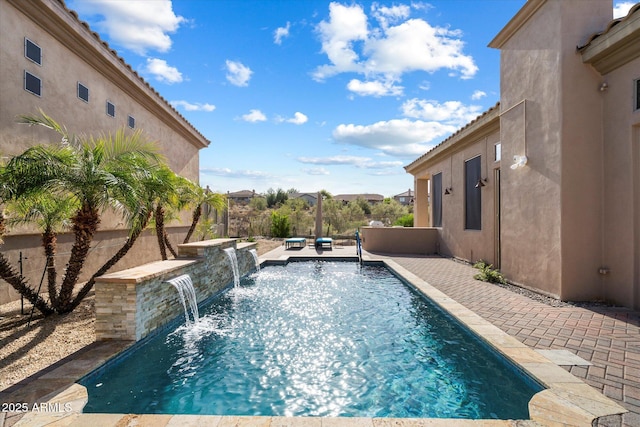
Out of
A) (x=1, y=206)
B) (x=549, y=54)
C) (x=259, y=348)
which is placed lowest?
(x=259, y=348)

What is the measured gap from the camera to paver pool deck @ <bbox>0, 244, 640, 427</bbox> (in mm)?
2688

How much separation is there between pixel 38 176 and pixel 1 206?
189cm

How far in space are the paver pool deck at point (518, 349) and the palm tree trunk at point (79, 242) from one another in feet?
5.99

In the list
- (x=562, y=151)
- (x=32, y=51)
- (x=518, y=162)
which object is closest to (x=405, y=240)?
(x=518, y=162)

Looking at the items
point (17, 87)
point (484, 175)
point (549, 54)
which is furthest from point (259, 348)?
point (484, 175)

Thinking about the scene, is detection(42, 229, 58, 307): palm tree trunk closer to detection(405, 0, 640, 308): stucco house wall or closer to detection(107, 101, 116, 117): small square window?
detection(107, 101, 116, 117): small square window

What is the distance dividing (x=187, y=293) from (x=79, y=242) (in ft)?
6.68

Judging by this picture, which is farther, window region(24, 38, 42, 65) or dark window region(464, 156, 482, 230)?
dark window region(464, 156, 482, 230)

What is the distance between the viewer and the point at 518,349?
13.1ft

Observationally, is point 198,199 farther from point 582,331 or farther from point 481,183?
point 582,331

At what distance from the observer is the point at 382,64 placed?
42.0ft

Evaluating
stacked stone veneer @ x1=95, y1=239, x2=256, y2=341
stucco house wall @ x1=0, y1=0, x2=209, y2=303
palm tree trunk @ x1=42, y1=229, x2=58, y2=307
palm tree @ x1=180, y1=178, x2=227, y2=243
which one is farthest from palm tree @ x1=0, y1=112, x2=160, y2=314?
palm tree @ x1=180, y1=178, x2=227, y2=243

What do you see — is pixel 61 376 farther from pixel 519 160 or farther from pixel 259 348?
pixel 519 160

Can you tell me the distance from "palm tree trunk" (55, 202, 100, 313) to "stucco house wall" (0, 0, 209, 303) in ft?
5.13
